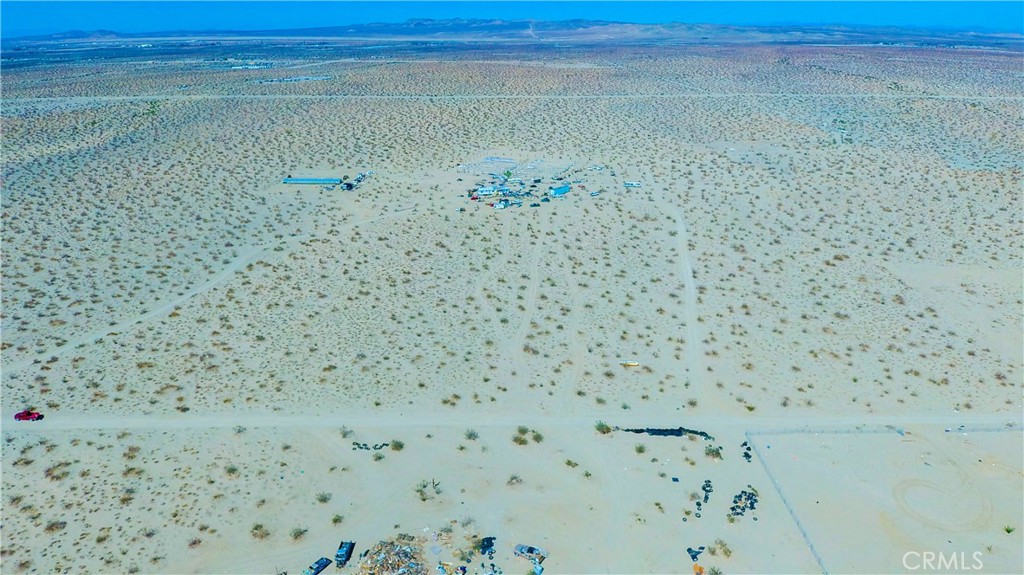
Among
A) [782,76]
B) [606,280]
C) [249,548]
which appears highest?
[782,76]

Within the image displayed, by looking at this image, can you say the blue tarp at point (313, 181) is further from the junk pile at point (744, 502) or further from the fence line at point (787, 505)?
the junk pile at point (744, 502)

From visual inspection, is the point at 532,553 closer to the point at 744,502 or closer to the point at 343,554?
the point at 343,554

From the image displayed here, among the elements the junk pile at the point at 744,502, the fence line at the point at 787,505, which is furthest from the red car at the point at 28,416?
the fence line at the point at 787,505

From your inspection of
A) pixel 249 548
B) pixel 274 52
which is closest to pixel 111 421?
pixel 249 548

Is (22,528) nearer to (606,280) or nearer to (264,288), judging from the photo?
(264,288)

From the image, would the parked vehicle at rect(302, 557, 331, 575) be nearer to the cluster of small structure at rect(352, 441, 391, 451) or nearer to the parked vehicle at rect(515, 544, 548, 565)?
the cluster of small structure at rect(352, 441, 391, 451)
